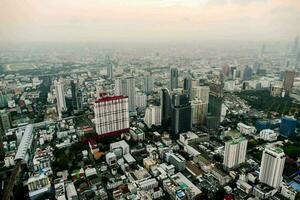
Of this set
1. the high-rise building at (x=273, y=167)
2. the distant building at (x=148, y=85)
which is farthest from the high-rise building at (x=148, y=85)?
the high-rise building at (x=273, y=167)

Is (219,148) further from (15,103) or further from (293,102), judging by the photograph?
(15,103)

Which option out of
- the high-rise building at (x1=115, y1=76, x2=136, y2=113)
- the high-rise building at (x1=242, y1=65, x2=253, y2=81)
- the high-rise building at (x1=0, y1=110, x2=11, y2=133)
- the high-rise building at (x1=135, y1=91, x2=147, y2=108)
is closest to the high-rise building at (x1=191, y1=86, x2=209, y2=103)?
the high-rise building at (x1=135, y1=91, x2=147, y2=108)

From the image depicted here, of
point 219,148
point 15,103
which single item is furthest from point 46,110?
point 219,148

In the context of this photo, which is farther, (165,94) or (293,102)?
(293,102)

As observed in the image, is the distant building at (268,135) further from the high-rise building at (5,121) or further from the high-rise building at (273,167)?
the high-rise building at (5,121)

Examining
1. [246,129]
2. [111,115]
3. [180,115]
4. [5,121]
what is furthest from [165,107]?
[5,121]
